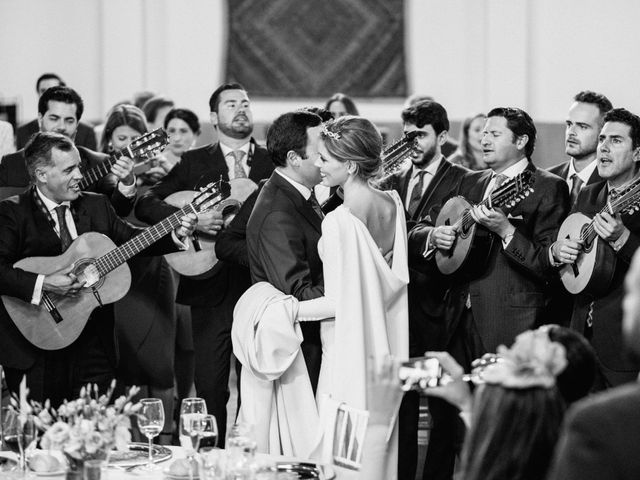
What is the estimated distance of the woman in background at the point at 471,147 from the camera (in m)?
7.43

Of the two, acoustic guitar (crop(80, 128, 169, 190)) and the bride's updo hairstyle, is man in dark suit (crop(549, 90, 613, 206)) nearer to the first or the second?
the bride's updo hairstyle

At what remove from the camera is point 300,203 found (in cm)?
471

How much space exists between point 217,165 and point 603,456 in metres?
4.32

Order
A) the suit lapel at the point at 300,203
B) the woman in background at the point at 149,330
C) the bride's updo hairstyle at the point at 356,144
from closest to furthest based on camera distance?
the bride's updo hairstyle at the point at 356,144
the suit lapel at the point at 300,203
the woman in background at the point at 149,330

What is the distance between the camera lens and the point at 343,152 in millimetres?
4457

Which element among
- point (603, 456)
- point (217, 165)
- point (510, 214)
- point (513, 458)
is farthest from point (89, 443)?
point (217, 165)

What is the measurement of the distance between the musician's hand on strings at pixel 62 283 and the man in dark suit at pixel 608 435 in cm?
358

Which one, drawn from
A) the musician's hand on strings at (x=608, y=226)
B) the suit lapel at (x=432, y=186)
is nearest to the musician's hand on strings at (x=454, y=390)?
the musician's hand on strings at (x=608, y=226)

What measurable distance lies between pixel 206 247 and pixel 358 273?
1.59 metres

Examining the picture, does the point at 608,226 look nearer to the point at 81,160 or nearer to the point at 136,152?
the point at 136,152

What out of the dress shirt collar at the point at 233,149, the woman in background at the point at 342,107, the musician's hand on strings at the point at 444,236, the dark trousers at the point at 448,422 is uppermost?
the woman in background at the point at 342,107

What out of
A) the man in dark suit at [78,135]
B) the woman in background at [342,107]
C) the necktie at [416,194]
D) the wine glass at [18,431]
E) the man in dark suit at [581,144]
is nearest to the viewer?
the wine glass at [18,431]

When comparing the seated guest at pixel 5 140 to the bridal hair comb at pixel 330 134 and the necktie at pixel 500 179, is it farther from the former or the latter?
the necktie at pixel 500 179

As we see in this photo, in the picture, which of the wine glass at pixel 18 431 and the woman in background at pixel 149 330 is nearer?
the wine glass at pixel 18 431
